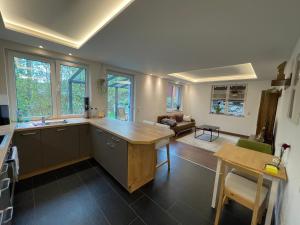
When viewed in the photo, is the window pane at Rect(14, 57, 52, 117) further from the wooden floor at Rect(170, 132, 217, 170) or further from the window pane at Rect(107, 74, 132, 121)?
the wooden floor at Rect(170, 132, 217, 170)

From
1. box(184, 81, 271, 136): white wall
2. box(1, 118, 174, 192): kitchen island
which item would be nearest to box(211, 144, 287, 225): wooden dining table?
box(1, 118, 174, 192): kitchen island

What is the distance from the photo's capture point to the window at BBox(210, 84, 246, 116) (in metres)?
6.02

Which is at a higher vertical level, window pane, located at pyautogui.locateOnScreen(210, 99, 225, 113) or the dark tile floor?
window pane, located at pyautogui.locateOnScreen(210, 99, 225, 113)

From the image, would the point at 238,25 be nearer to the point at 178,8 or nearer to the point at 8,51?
the point at 178,8

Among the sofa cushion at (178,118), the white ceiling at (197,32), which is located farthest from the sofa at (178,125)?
the white ceiling at (197,32)

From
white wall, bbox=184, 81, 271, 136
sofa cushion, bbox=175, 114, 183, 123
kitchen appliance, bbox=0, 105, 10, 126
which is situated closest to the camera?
kitchen appliance, bbox=0, 105, 10, 126

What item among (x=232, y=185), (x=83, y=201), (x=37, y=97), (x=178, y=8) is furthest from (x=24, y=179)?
(x=178, y=8)

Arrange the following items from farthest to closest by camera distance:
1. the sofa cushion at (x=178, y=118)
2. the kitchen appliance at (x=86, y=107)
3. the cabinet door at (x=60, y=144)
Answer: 1. the sofa cushion at (x=178, y=118)
2. the kitchen appliance at (x=86, y=107)
3. the cabinet door at (x=60, y=144)

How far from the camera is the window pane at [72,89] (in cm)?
321

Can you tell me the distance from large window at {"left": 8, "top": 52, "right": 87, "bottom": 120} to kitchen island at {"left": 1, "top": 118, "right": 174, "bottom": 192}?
66 cm

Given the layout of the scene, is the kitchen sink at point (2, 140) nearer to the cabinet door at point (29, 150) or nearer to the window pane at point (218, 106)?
the cabinet door at point (29, 150)

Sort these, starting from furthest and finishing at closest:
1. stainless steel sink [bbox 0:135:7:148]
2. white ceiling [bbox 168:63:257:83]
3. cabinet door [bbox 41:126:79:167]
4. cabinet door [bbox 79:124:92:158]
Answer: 1. white ceiling [bbox 168:63:257:83]
2. cabinet door [bbox 79:124:92:158]
3. cabinet door [bbox 41:126:79:167]
4. stainless steel sink [bbox 0:135:7:148]

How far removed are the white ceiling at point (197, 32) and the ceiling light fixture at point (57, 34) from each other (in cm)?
7

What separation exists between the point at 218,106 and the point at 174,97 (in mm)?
2245
